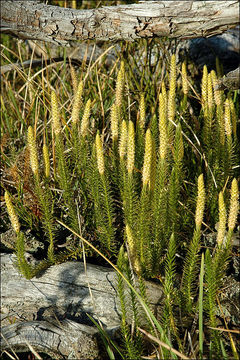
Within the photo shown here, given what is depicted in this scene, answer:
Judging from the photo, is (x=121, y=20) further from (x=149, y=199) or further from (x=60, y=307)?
(x=60, y=307)

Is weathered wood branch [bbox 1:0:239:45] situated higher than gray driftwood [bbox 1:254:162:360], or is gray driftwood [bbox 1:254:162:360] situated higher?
weathered wood branch [bbox 1:0:239:45]

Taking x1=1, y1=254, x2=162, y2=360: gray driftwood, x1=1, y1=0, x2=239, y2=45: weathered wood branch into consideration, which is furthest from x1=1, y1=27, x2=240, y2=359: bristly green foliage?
x1=1, y1=0, x2=239, y2=45: weathered wood branch

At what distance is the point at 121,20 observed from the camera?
2473 mm

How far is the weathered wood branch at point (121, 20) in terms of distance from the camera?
2.32 meters

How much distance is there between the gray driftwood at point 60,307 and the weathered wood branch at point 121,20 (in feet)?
4.86

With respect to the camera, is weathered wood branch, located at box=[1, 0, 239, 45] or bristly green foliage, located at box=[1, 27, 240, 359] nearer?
bristly green foliage, located at box=[1, 27, 240, 359]


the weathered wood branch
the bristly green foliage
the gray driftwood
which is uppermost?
the weathered wood branch

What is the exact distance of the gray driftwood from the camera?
2242 millimetres

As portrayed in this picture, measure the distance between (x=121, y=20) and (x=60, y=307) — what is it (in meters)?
1.78

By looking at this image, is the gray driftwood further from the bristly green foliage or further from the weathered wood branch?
the weathered wood branch

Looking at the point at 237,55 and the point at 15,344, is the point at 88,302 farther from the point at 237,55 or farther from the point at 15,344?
the point at 237,55

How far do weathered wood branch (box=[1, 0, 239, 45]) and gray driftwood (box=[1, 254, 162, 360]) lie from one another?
4.86 feet

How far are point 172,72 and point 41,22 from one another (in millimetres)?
892

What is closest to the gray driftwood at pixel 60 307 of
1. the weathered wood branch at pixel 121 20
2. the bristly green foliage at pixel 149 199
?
the bristly green foliage at pixel 149 199
